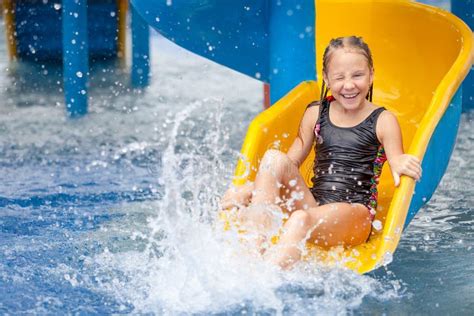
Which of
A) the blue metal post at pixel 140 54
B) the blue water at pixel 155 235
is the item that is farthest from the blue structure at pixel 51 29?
the blue water at pixel 155 235

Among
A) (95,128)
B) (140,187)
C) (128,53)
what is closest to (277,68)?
(140,187)

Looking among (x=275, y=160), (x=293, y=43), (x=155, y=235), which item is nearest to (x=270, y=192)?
(x=275, y=160)

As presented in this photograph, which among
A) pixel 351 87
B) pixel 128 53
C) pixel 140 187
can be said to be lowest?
pixel 128 53

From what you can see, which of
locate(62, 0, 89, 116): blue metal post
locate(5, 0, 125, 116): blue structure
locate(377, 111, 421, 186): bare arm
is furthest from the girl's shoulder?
locate(5, 0, 125, 116): blue structure

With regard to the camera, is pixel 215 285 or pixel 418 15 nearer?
pixel 215 285

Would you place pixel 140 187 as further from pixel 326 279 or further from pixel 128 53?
pixel 128 53

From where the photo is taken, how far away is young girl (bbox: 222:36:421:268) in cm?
299

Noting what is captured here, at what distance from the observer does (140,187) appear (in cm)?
452

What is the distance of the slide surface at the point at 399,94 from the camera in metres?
3.11

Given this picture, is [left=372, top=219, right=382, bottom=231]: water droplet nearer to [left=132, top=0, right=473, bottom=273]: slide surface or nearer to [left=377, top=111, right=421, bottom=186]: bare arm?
[left=132, top=0, right=473, bottom=273]: slide surface

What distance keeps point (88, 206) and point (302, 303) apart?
1600mm

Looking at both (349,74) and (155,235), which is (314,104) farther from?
(155,235)

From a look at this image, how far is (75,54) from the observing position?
239 inches

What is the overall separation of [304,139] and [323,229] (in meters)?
0.44
